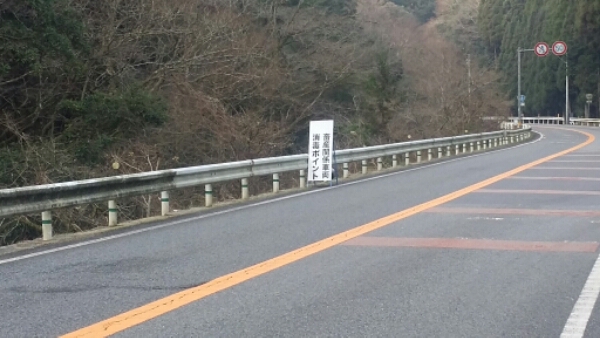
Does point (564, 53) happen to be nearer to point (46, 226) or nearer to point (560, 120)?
point (560, 120)

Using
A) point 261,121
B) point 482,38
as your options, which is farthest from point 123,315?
point 482,38

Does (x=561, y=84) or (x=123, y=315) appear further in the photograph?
(x=561, y=84)

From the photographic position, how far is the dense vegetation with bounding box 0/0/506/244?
712 inches

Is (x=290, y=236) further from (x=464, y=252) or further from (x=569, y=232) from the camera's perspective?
(x=569, y=232)

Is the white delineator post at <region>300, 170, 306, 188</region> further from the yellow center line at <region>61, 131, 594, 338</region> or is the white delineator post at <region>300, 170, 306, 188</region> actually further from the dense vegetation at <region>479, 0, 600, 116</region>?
the dense vegetation at <region>479, 0, 600, 116</region>

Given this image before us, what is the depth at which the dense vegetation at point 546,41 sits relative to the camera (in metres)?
67.5

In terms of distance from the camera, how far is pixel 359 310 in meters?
6.68

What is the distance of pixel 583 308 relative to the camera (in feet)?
22.1

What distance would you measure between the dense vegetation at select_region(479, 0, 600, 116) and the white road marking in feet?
199

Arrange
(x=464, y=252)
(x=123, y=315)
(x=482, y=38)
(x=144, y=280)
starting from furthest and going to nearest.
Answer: (x=482, y=38)
(x=464, y=252)
(x=144, y=280)
(x=123, y=315)

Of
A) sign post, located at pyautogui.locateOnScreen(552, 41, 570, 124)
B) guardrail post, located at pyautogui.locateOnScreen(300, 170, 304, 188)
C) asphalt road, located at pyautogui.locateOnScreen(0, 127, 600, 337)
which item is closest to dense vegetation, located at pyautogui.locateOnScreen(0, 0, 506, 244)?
guardrail post, located at pyautogui.locateOnScreen(300, 170, 304, 188)

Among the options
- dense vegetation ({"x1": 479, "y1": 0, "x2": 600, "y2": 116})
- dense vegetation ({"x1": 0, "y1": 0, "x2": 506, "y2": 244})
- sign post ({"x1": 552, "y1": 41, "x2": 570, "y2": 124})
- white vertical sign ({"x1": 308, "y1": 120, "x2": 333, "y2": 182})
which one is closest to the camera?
dense vegetation ({"x1": 0, "y1": 0, "x2": 506, "y2": 244})

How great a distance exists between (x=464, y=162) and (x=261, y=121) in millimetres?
6793

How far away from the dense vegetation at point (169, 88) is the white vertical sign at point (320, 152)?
3.30 metres
